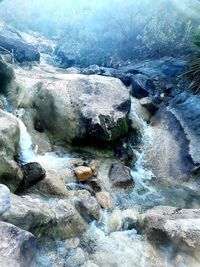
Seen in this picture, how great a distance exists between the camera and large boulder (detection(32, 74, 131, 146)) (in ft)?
26.1

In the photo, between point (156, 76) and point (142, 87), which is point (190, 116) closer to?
point (142, 87)

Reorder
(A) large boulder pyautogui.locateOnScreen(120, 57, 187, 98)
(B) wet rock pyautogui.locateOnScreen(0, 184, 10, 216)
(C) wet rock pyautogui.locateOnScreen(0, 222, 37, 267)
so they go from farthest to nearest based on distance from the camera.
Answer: (A) large boulder pyautogui.locateOnScreen(120, 57, 187, 98)
(B) wet rock pyautogui.locateOnScreen(0, 184, 10, 216)
(C) wet rock pyautogui.locateOnScreen(0, 222, 37, 267)

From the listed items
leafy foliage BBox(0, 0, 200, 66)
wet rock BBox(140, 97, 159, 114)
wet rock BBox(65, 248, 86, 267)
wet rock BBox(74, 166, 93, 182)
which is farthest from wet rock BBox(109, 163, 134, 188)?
leafy foliage BBox(0, 0, 200, 66)

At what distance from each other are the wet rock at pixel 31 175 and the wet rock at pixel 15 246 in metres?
2.01

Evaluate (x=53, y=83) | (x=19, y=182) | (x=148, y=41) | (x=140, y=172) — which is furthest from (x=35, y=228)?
(x=148, y=41)

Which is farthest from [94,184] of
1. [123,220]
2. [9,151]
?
[9,151]

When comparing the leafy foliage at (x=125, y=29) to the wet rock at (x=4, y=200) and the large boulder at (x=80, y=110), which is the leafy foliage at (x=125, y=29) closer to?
the large boulder at (x=80, y=110)

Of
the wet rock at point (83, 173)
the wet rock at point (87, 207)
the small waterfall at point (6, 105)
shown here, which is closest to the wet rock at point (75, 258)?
the wet rock at point (87, 207)

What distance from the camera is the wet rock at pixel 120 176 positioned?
282 inches

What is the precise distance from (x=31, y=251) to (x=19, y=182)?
197 centimetres

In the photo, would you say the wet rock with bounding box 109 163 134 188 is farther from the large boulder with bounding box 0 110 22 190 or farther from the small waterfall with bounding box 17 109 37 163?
the large boulder with bounding box 0 110 22 190

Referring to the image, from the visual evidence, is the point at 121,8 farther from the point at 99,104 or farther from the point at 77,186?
the point at 77,186

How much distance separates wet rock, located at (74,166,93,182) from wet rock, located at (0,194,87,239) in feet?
3.37

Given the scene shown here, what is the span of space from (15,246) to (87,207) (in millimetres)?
2074
